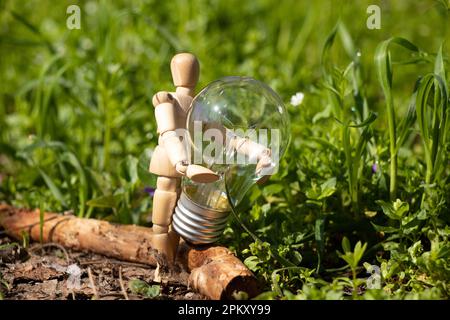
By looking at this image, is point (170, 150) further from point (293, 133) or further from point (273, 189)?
point (293, 133)

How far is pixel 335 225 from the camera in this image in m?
2.79

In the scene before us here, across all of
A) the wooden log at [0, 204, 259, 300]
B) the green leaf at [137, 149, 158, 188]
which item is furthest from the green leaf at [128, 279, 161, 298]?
the green leaf at [137, 149, 158, 188]

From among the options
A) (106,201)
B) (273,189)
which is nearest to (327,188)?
(273,189)

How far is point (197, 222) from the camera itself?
2.47m

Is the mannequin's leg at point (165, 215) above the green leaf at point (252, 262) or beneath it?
above

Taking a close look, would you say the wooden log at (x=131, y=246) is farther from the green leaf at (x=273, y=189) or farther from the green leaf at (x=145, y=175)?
the green leaf at (x=273, y=189)

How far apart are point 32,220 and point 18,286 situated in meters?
0.51

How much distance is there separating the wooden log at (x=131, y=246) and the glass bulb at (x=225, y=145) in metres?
0.11

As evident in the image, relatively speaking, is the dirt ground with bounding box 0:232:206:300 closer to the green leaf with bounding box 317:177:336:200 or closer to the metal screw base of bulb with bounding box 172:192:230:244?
the metal screw base of bulb with bounding box 172:192:230:244

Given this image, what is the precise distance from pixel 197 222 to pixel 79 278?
499mm

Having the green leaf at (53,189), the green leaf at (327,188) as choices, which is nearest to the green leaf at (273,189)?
the green leaf at (327,188)

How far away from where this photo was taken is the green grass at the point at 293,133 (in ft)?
8.35
